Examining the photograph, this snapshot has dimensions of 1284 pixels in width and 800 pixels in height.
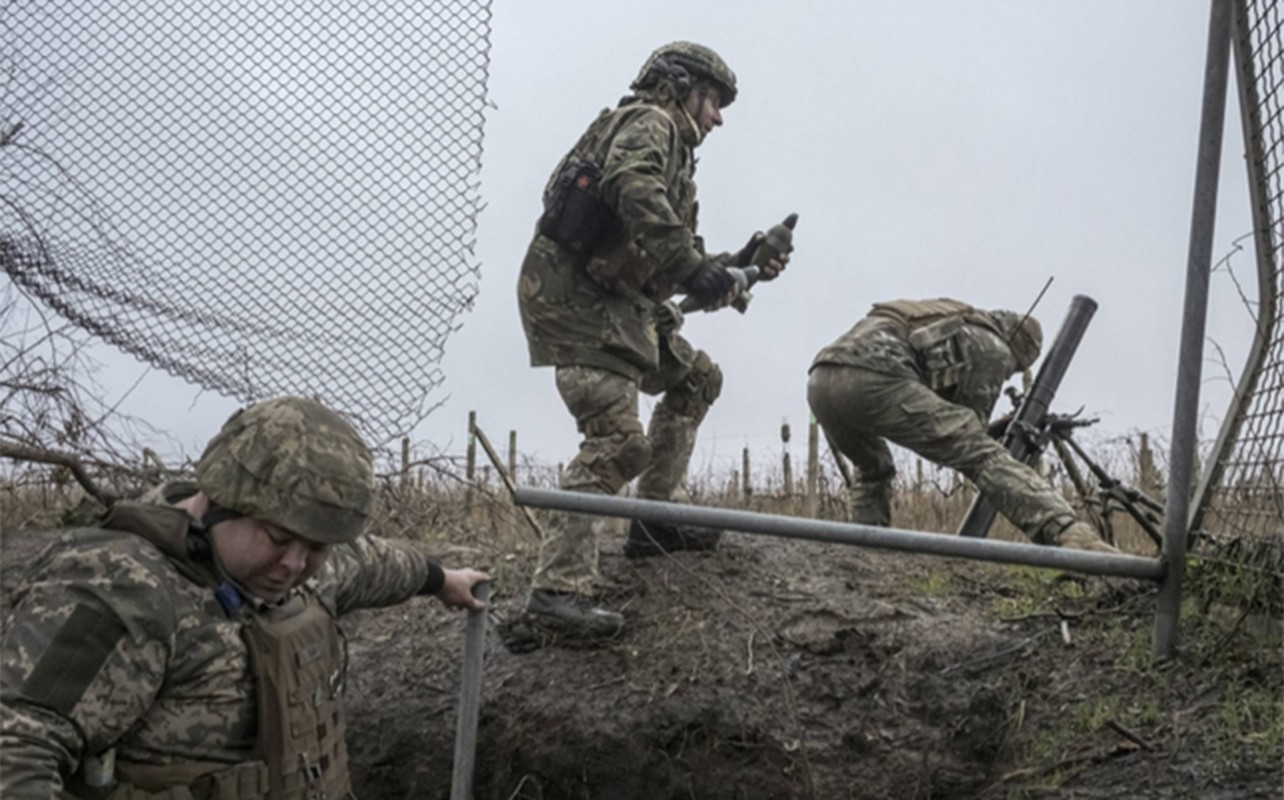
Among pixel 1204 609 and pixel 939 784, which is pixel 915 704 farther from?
pixel 1204 609

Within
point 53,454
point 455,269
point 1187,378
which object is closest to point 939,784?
point 1187,378

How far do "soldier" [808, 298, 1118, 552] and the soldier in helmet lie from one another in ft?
9.33

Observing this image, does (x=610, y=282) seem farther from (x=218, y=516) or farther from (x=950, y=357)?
(x=218, y=516)

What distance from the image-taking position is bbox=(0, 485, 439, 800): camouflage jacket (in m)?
2.17

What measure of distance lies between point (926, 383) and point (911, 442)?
32 centimetres

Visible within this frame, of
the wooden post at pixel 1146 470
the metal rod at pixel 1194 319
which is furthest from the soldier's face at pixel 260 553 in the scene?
the wooden post at pixel 1146 470

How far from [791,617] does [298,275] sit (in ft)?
6.78

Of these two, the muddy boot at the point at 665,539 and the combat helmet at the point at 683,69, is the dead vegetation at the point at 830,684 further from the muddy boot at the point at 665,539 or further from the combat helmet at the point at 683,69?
the combat helmet at the point at 683,69

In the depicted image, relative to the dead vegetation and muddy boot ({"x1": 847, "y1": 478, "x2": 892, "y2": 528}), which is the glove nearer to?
the dead vegetation

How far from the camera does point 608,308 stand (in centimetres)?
443

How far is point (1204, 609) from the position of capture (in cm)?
346

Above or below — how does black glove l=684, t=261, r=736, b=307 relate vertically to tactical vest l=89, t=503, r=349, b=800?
above

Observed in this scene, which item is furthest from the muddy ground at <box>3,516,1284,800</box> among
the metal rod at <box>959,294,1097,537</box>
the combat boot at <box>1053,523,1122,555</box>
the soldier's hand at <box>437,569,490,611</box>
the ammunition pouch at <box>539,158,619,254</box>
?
the ammunition pouch at <box>539,158,619,254</box>

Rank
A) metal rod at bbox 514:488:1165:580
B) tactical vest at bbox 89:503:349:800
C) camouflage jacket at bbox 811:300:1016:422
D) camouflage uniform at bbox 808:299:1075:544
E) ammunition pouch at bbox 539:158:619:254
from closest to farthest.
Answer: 1. tactical vest at bbox 89:503:349:800
2. metal rod at bbox 514:488:1165:580
3. ammunition pouch at bbox 539:158:619:254
4. camouflage uniform at bbox 808:299:1075:544
5. camouflage jacket at bbox 811:300:1016:422
